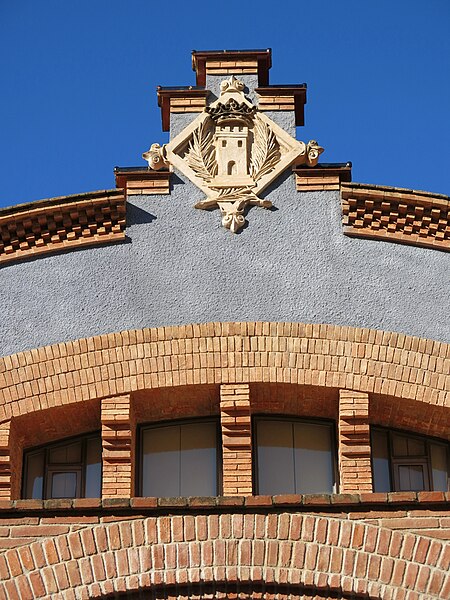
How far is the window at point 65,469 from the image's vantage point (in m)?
14.5

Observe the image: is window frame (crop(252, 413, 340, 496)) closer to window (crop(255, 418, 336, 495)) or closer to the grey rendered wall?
window (crop(255, 418, 336, 495))

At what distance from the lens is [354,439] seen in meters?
14.2

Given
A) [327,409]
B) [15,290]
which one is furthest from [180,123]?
[327,409]

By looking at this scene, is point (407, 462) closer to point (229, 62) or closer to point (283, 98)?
point (283, 98)

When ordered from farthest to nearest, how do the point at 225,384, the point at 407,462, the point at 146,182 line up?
the point at 146,182
the point at 407,462
the point at 225,384

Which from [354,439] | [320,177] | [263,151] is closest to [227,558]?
[354,439]

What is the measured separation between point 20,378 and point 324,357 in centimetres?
294

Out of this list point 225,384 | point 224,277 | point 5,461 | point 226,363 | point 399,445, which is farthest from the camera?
point 224,277

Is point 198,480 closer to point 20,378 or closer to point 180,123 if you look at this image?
point 20,378

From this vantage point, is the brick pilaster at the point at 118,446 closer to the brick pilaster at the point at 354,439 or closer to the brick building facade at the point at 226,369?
the brick building facade at the point at 226,369

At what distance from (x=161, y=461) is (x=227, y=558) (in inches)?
99.9

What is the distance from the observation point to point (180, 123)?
16172 millimetres

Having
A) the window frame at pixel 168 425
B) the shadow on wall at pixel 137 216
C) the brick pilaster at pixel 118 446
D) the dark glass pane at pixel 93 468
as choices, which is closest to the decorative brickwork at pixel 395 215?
the shadow on wall at pixel 137 216

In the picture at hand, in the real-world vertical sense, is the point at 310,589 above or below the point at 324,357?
below
